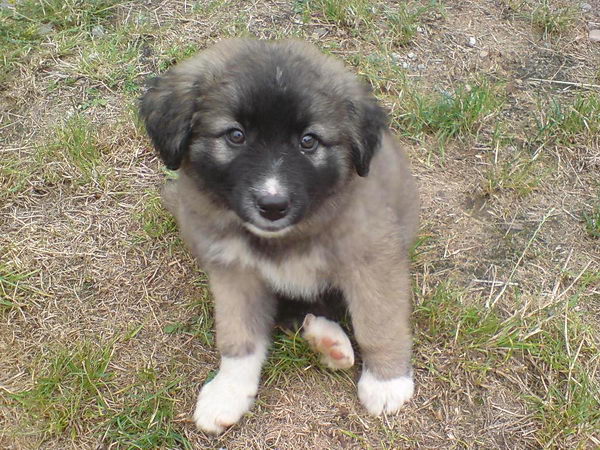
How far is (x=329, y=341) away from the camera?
2.71 metres

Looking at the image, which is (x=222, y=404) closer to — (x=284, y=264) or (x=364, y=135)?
(x=284, y=264)

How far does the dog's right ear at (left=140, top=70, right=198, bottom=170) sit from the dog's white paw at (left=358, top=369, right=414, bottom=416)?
112cm

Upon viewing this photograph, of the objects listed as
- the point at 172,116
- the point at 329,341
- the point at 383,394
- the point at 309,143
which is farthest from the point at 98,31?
the point at 383,394

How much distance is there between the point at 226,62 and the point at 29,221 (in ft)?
5.34

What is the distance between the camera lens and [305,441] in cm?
273

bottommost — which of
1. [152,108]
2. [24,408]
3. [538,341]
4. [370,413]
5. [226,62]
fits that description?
[24,408]

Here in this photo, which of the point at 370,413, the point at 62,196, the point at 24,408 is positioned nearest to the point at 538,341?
the point at 370,413

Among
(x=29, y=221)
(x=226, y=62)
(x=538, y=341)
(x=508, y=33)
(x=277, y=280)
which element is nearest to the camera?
(x=226, y=62)

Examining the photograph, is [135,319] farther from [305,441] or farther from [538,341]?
[538,341]

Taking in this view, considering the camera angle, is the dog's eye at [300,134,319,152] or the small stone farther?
the small stone

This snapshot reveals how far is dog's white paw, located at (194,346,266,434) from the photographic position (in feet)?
8.89

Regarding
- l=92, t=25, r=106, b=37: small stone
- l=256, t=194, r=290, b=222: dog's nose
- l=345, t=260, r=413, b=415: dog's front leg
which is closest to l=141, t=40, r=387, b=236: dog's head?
l=256, t=194, r=290, b=222: dog's nose

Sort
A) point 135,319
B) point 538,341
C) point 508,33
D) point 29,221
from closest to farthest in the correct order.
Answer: point 538,341 → point 135,319 → point 29,221 → point 508,33

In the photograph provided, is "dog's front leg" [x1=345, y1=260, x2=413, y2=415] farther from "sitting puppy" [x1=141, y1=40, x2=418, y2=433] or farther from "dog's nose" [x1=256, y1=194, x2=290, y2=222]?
"dog's nose" [x1=256, y1=194, x2=290, y2=222]
